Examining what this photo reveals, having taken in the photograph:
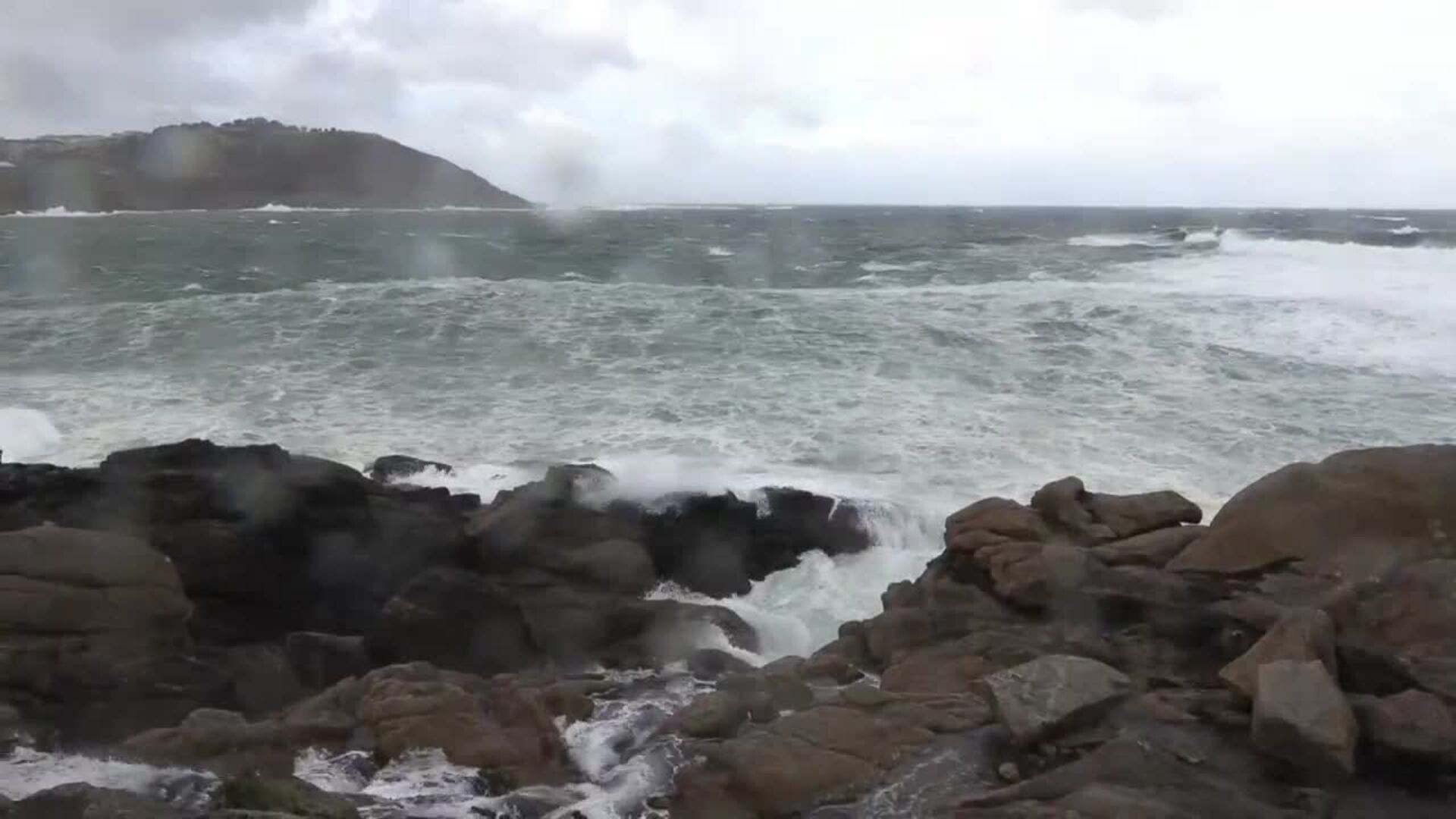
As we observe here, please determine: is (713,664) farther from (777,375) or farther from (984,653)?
(777,375)

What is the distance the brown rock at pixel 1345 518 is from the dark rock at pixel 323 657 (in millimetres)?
6207

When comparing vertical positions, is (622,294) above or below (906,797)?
above

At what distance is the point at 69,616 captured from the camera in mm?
7664

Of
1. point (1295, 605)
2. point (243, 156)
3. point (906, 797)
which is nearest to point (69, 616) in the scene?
point (906, 797)

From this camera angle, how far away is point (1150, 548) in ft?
26.7

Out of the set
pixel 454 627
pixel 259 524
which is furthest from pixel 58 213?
pixel 454 627

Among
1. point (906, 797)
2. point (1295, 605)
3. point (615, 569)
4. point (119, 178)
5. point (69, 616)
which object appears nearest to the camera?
point (906, 797)

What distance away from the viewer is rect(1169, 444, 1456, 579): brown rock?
24.5ft

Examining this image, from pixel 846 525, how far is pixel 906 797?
18.5 ft

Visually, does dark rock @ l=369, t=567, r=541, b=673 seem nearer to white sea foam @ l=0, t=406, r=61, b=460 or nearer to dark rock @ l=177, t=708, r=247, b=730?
dark rock @ l=177, t=708, r=247, b=730

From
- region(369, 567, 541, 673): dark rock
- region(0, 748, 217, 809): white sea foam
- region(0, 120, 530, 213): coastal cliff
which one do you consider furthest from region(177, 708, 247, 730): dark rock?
region(0, 120, 530, 213): coastal cliff

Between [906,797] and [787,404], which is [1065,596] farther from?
[787,404]

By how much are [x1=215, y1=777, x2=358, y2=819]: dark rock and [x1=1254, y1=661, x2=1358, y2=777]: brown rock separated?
473 centimetres

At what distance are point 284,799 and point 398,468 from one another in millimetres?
7214
